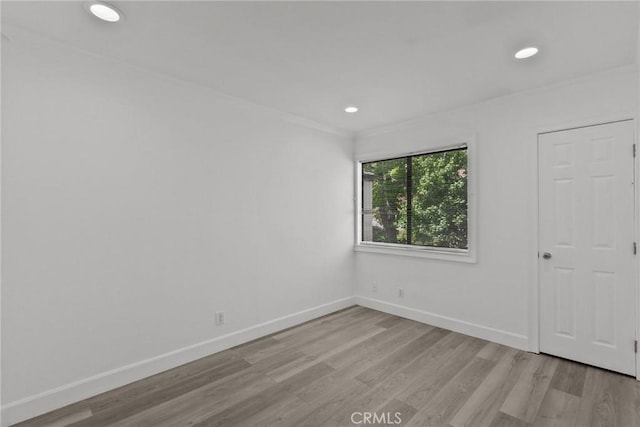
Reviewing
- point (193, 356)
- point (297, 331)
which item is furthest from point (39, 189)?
point (297, 331)

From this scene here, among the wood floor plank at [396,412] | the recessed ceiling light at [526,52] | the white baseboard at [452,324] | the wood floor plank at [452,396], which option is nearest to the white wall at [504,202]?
the white baseboard at [452,324]

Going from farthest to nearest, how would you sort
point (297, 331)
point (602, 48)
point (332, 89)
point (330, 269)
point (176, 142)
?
point (330, 269), point (297, 331), point (332, 89), point (176, 142), point (602, 48)

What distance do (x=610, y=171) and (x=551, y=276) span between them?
1015 millimetres

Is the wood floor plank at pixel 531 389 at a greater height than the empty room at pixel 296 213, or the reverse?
the empty room at pixel 296 213

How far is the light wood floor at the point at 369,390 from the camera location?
6.54ft

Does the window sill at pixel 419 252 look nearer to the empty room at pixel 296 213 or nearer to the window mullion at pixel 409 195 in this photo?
the empty room at pixel 296 213

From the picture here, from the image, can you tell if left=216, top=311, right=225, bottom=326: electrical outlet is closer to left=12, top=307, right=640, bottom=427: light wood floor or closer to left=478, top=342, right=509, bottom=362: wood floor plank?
left=12, top=307, right=640, bottom=427: light wood floor

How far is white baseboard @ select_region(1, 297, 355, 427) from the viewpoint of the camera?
197cm

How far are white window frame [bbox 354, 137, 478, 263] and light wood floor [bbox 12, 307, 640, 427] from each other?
0.93 meters

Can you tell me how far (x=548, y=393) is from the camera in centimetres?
225

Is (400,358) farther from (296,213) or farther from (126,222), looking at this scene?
(126,222)

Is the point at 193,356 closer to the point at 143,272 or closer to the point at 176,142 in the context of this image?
the point at 143,272

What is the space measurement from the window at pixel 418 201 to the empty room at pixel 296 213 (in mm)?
38

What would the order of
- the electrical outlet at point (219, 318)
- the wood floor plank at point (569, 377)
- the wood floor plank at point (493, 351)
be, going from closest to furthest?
1. the wood floor plank at point (569, 377)
2. the wood floor plank at point (493, 351)
3. the electrical outlet at point (219, 318)
